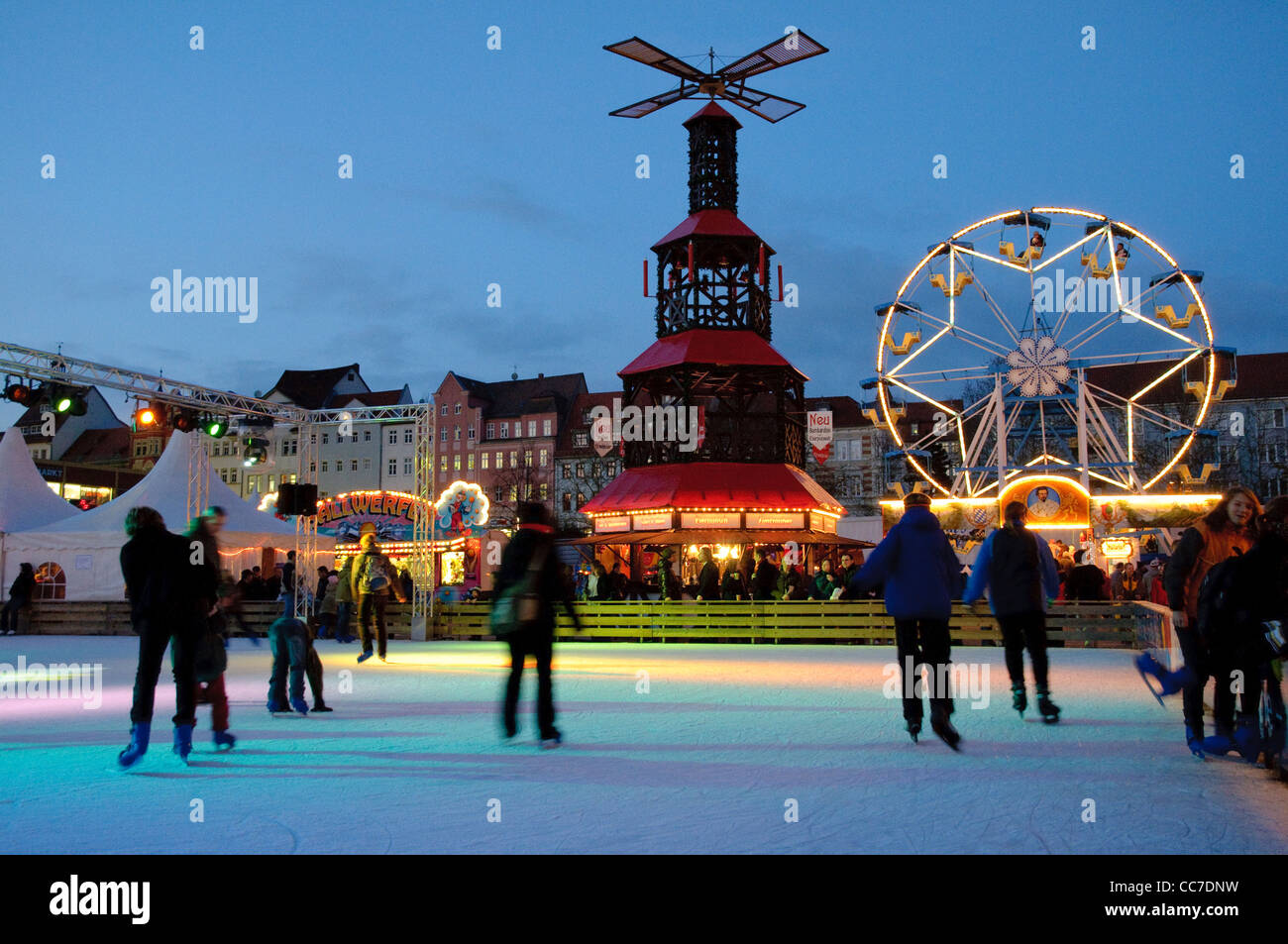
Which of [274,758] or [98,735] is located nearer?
[274,758]

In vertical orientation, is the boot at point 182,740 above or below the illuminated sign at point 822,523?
below

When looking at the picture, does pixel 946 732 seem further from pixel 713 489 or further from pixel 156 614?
pixel 713 489

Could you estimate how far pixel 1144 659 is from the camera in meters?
6.89

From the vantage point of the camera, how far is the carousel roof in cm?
2872

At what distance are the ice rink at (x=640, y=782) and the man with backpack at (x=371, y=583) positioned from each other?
9.79 ft

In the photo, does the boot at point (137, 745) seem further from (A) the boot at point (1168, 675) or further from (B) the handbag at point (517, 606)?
(A) the boot at point (1168, 675)

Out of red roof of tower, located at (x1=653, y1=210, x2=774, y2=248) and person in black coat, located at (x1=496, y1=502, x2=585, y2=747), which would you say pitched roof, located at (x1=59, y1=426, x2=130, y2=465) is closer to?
red roof of tower, located at (x1=653, y1=210, x2=774, y2=248)

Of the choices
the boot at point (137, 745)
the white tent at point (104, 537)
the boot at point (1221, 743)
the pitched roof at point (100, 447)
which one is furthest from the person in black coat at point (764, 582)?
the pitched roof at point (100, 447)

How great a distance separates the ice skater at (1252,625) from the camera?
18.5 ft

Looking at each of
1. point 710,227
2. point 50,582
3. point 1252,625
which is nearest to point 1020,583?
point 1252,625

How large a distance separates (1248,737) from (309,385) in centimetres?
7557
